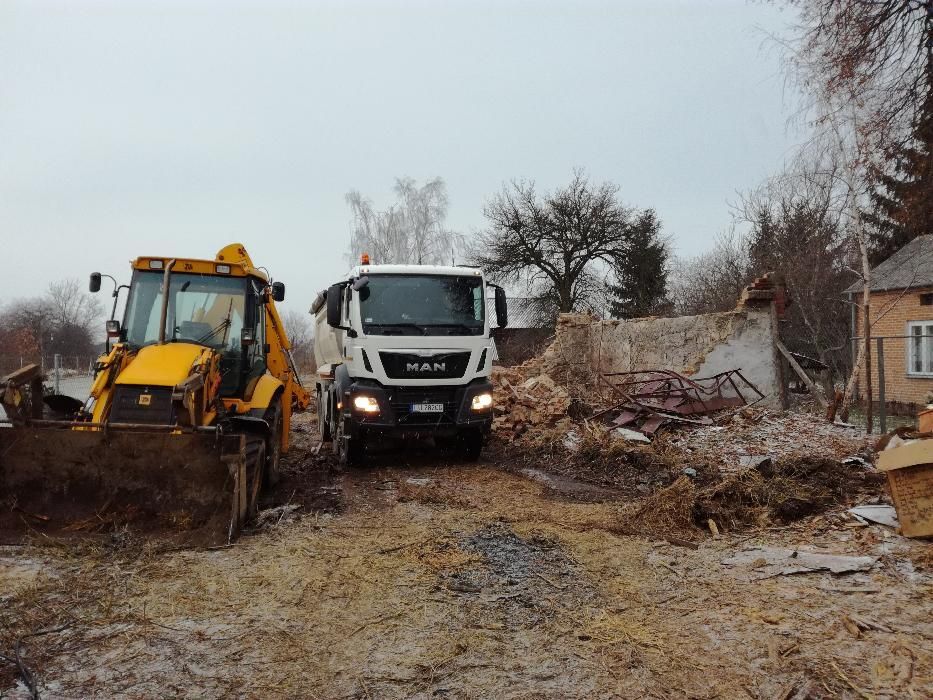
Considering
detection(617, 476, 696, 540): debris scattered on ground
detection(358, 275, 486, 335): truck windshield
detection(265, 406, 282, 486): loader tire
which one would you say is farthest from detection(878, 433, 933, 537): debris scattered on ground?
detection(265, 406, 282, 486): loader tire

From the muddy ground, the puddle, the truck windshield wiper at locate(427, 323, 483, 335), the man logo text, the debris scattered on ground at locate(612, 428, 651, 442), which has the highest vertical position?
the truck windshield wiper at locate(427, 323, 483, 335)

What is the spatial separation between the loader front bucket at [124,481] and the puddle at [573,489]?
3.94 m

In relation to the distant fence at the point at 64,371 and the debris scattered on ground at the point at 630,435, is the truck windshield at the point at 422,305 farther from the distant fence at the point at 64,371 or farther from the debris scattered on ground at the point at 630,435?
the distant fence at the point at 64,371

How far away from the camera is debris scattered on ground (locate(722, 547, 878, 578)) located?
184 inches

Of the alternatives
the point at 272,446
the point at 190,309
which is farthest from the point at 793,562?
the point at 190,309

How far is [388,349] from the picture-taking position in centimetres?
859

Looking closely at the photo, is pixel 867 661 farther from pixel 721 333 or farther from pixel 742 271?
pixel 742 271

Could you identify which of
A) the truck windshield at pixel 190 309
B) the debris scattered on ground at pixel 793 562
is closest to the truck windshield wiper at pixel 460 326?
the truck windshield at pixel 190 309

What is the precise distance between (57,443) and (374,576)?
306 centimetres

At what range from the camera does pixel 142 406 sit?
571 centimetres

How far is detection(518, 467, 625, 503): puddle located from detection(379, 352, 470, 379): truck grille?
1.91 meters

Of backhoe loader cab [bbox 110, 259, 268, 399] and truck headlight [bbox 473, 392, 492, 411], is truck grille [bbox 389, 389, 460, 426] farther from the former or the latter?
backhoe loader cab [bbox 110, 259, 268, 399]

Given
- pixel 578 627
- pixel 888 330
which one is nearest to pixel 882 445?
pixel 578 627

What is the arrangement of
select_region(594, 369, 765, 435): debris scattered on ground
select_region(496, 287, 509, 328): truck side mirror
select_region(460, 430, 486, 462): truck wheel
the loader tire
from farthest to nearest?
select_region(594, 369, 765, 435): debris scattered on ground
select_region(460, 430, 486, 462): truck wheel
select_region(496, 287, 509, 328): truck side mirror
the loader tire
